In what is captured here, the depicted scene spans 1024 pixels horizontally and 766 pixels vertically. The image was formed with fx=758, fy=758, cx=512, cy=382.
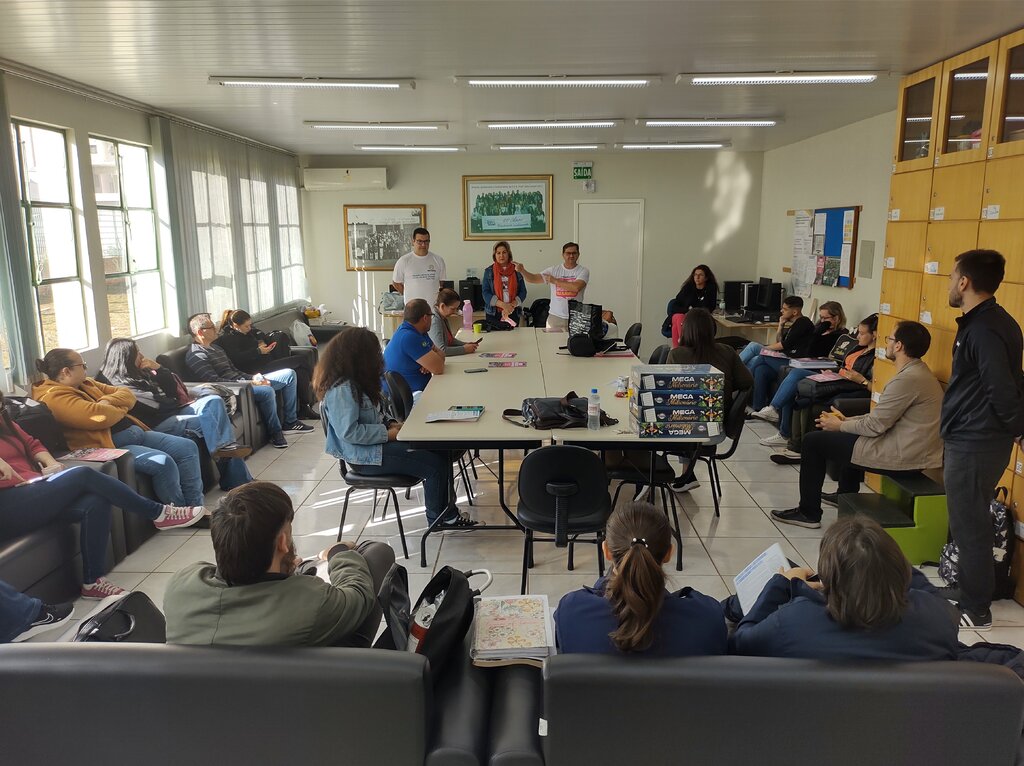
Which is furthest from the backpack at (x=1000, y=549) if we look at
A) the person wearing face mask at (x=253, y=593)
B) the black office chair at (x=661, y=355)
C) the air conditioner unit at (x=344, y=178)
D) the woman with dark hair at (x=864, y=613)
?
the air conditioner unit at (x=344, y=178)

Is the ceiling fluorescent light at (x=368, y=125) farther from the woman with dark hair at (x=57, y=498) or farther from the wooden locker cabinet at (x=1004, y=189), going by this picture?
the wooden locker cabinet at (x=1004, y=189)

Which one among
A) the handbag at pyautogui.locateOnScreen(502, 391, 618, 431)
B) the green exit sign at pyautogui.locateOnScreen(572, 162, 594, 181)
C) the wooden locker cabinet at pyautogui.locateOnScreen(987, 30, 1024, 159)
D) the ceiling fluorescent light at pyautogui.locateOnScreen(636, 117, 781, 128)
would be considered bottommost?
the handbag at pyautogui.locateOnScreen(502, 391, 618, 431)

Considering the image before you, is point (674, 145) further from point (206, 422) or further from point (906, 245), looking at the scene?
point (206, 422)

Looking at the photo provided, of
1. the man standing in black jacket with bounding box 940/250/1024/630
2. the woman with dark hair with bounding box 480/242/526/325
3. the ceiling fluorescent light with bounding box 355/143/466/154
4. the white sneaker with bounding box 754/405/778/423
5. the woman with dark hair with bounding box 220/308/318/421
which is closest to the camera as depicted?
the man standing in black jacket with bounding box 940/250/1024/630

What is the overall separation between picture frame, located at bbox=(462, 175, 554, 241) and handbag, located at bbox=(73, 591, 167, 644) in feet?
29.6

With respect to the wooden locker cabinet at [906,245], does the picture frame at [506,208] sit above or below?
above

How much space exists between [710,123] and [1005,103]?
3843mm

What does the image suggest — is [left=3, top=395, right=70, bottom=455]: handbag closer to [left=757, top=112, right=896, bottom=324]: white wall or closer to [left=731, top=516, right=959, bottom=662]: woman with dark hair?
[left=731, top=516, right=959, bottom=662]: woman with dark hair

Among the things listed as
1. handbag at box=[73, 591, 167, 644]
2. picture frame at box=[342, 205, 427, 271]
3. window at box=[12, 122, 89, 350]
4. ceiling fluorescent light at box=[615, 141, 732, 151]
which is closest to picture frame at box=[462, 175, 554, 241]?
picture frame at box=[342, 205, 427, 271]

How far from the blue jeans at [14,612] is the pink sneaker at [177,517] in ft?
3.36

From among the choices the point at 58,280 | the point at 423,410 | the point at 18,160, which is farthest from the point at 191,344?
the point at 423,410

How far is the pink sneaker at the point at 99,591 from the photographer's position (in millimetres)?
3902

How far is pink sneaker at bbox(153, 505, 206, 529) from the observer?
14.6 ft

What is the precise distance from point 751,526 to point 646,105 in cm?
384
